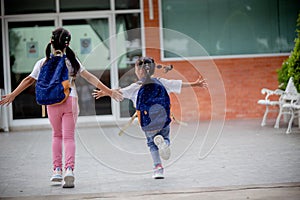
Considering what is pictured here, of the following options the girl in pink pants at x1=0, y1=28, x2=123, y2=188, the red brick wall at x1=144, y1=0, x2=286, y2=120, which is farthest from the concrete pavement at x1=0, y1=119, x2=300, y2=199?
the red brick wall at x1=144, y1=0, x2=286, y2=120

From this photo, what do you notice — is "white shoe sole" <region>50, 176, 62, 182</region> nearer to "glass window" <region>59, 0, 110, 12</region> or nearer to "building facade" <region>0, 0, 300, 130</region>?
"building facade" <region>0, 0, 300, 130</region>

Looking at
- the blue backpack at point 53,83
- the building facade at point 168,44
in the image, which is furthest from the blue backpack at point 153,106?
the building facade at point 168,44

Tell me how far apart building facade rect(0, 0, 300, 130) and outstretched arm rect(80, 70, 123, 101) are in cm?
713

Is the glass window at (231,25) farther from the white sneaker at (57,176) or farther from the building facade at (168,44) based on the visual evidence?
the white sneaker at (57,176)

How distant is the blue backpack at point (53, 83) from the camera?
6559 mm

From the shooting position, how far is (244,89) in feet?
47.8

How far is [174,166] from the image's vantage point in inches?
315

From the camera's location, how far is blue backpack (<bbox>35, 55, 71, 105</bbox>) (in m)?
6.56

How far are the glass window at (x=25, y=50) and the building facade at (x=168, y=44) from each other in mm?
22

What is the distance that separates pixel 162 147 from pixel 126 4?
7.95m

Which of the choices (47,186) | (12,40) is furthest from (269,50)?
(47,186)

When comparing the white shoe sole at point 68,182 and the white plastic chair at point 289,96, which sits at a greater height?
the white plastic chair at point 289,96

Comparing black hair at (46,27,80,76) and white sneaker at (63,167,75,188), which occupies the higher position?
black hair at (46,27,80,76)

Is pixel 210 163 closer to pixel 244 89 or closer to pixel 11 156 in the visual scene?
pixel 11 156
